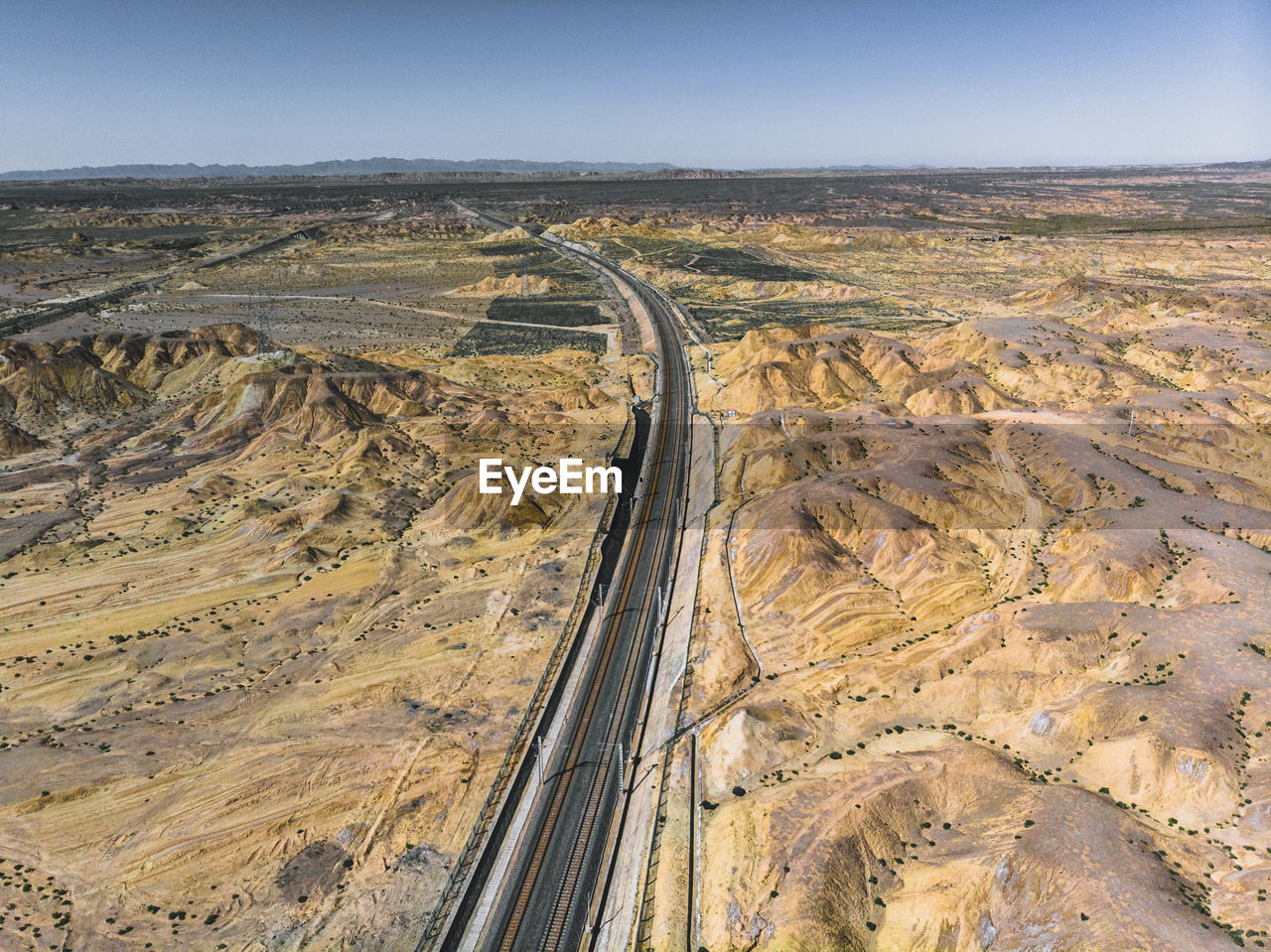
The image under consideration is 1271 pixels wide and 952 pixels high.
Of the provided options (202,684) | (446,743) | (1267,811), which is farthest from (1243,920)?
(202,684)

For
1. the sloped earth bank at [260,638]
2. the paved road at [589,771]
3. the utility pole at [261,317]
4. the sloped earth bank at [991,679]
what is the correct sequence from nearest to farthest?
the sloped earth bank at [991,679] → the paved road at [589,771] → the sloped earth bank at [260,638] → the utility pole at [261,317]

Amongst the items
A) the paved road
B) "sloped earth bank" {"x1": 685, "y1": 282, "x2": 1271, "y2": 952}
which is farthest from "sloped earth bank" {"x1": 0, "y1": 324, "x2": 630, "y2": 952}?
"sloped earth bank" {"x1": 685, "y1": 282, "x2": 1271, "y2": 952}

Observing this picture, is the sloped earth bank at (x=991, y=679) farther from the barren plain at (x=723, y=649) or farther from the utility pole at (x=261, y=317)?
the utility pole at (x=261, y=317)

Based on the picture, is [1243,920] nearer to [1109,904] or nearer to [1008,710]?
[1109,904]

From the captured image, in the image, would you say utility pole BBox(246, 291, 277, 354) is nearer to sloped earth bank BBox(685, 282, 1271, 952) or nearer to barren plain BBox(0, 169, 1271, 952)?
barren plain BBox(0, 169, 1271, 952)

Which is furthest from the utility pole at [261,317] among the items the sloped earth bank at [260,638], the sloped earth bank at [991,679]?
the sloped earth bank at [991,679]

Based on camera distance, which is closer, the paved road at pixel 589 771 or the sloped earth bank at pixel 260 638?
the paved road at pixel 589 771

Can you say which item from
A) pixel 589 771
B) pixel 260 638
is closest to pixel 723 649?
pixel 589 771
